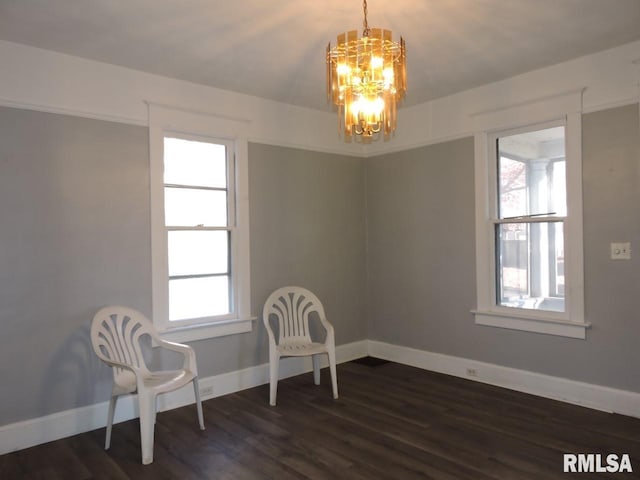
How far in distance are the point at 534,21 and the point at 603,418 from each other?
2688 mm

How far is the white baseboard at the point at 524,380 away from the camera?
3.30 metres

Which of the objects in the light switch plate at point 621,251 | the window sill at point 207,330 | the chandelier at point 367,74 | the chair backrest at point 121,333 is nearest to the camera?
the chandelier at point 367,74

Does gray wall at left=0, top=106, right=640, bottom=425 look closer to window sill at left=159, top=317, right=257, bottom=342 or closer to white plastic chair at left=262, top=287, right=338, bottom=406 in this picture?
window sill at left=159, top=317, right=257, bottom=342

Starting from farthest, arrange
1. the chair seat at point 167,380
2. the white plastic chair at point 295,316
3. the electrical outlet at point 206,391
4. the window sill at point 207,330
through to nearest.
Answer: the white plastic chair at point 295,316, the electrical outlet at point 206,391, the window sill at point 207,330, the chair seat at point 167,380

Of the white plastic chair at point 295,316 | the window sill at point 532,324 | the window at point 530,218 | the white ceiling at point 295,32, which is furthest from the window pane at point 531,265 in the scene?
the white plastic chair at point 295,316

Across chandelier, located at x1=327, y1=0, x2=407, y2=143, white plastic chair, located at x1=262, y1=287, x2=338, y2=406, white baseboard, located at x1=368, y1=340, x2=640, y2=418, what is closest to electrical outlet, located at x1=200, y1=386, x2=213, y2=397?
white plastic chair, located at x1=262, y1=287, x2=338, y2=406

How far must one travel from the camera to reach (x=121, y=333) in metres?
3.25

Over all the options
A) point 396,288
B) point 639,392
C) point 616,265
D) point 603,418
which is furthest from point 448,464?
point 396,288

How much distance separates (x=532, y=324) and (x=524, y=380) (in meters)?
0.47

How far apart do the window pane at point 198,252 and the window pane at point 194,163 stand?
0.43 m

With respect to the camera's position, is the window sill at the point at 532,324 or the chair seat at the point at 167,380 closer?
the chair seat at the point at 167,380

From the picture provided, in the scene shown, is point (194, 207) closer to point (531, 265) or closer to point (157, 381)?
point (157, 381)

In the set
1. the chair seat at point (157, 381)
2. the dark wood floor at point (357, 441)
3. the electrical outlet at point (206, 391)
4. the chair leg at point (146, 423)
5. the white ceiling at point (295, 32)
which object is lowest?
the dark wood floor at point (357, 441)

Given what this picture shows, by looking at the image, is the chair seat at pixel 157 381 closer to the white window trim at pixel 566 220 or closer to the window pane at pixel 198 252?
the window pane at pixel 198 252
